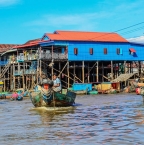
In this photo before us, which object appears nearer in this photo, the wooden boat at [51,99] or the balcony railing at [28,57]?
the wooden boat at [51,99]

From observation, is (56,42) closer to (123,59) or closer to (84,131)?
(123,59)

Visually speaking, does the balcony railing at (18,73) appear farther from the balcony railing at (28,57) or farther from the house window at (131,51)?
the house window at (131,51)

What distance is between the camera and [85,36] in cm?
4647

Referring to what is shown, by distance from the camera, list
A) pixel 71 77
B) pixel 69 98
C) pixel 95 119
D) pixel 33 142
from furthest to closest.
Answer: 1. pixel 71 77
2. pixel 69 98
3. pixel 95 119
4. pixel 33 142

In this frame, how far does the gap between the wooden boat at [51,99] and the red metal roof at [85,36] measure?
23.0 metres

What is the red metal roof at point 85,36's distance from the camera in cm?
4409

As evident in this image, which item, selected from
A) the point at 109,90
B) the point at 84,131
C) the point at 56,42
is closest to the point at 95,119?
the point at 84,131

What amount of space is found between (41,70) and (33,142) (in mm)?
32645

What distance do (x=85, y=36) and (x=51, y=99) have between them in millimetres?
27768

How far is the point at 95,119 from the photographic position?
1501 cm

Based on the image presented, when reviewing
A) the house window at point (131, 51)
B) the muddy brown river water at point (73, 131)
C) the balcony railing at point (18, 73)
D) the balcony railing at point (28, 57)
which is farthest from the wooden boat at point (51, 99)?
the house window at point (131, 51)

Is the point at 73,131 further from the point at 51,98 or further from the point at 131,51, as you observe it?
the point at 131,51

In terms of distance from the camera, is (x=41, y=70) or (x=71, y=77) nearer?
(x=41, y=70)

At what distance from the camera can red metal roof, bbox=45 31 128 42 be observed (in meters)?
44.1
